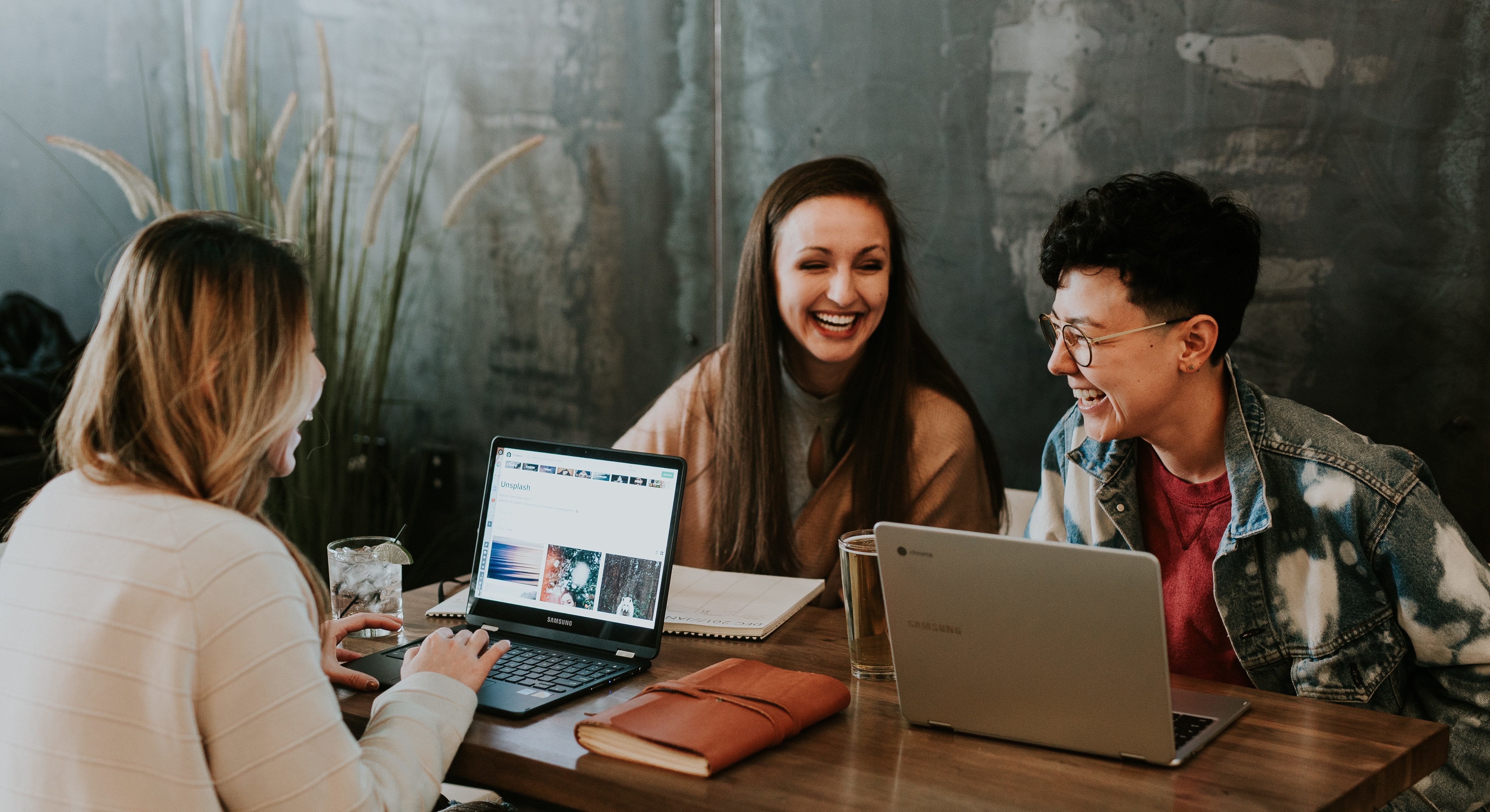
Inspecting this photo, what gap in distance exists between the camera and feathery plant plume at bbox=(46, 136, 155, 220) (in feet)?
8.91

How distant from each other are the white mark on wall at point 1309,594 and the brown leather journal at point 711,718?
627mm

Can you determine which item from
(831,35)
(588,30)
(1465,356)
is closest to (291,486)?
(588,30)

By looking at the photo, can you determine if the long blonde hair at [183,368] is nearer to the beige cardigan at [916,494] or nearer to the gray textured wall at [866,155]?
the beige cardigan at [916,494]

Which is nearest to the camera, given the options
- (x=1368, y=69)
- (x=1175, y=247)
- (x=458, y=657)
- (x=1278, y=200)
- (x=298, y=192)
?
(x=458, y=657)

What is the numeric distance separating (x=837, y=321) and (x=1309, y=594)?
3.16 ft

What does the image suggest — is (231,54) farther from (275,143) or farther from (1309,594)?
(1309,594)

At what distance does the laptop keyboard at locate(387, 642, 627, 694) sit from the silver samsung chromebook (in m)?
0.37

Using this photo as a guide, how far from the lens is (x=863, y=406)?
7.32 feet

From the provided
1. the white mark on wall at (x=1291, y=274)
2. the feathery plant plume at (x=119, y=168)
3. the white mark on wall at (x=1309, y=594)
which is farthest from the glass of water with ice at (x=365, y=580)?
the white mark on wall at (x=1291, y=274)

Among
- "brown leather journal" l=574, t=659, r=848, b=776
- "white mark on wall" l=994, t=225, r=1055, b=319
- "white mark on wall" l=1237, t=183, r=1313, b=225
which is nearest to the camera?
"brown leather journal" l=574, t=659, r=848, b=776

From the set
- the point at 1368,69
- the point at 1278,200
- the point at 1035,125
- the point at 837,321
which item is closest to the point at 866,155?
the point at 1035,125

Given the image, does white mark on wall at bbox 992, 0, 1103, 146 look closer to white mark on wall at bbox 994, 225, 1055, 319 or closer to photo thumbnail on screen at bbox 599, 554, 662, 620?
white mark on wall at bbox 994, 225, 1055, 319

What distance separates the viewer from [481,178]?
3.02 metres

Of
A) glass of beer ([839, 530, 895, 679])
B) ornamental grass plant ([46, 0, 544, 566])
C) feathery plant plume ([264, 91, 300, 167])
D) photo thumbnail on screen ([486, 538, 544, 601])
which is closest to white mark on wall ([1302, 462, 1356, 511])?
glass of beer ([839, 530, 895, 679])
